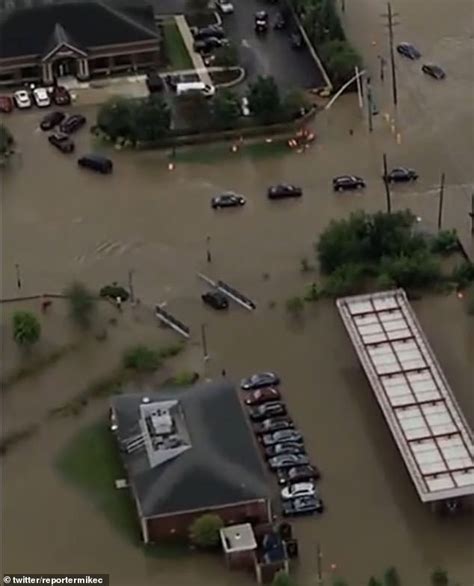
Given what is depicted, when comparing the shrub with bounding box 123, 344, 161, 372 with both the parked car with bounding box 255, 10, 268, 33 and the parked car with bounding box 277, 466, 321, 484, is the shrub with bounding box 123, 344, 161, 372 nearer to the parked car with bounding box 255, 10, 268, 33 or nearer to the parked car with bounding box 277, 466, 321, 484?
the parked car with bounding box 277, 466, 321, 484

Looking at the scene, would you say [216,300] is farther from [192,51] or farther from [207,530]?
[192,51]

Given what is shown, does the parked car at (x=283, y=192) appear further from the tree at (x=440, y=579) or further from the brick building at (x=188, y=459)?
the tree at (x=440, y=579)

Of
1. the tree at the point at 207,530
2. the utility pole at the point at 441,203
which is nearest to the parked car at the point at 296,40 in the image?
the utility pole at the point at 441,203

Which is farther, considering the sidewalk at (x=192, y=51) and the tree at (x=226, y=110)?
the sidewalk at (x=192, y=51)

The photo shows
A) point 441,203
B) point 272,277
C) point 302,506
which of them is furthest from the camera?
point 441,203

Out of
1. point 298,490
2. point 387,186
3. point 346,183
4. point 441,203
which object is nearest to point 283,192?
point 346,183

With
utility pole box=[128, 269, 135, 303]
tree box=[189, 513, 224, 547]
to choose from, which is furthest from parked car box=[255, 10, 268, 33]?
tree box=[189, 513, 224, 547]
